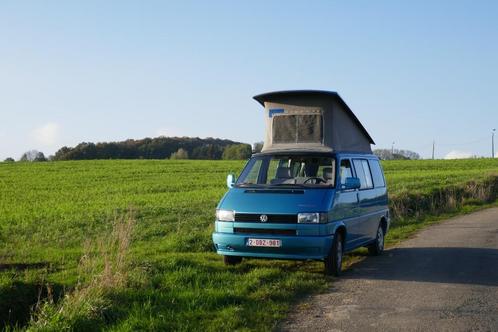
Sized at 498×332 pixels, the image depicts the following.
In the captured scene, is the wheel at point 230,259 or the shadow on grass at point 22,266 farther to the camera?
the shadow on grass at point 22,266

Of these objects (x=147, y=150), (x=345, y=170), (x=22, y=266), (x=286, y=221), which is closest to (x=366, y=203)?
(x=345, y=170)

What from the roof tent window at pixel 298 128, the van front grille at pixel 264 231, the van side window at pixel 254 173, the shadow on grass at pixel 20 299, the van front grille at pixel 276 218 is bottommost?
the shadow on grass at pixel 20 299

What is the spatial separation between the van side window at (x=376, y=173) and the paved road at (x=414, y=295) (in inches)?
55.0

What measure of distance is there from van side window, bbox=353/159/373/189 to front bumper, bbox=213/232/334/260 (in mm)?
2300

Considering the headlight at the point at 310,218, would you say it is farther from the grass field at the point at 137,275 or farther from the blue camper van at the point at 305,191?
the grass field at the point at 137,275

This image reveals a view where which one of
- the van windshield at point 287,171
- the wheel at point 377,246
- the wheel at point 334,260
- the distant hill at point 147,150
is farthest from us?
the distant hill at point 147,150

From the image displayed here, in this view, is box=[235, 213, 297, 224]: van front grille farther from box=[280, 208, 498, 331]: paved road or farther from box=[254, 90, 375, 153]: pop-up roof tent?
box=[254, 90, 375, 153]: pop-up roof tent

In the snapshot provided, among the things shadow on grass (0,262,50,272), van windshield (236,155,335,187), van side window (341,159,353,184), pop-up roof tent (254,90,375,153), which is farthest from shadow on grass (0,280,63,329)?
van side window (341,159,353,184)

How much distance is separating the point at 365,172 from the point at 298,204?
118 inches

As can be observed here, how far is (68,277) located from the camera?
9.63 m

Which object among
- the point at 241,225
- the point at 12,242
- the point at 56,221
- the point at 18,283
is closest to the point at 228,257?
the point at 241,225

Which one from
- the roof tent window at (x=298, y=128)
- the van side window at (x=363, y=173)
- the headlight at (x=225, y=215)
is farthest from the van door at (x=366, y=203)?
the headlight at (x=225, y=215)

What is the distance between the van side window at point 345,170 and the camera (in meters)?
9.93

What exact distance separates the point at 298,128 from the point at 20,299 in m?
5.28
